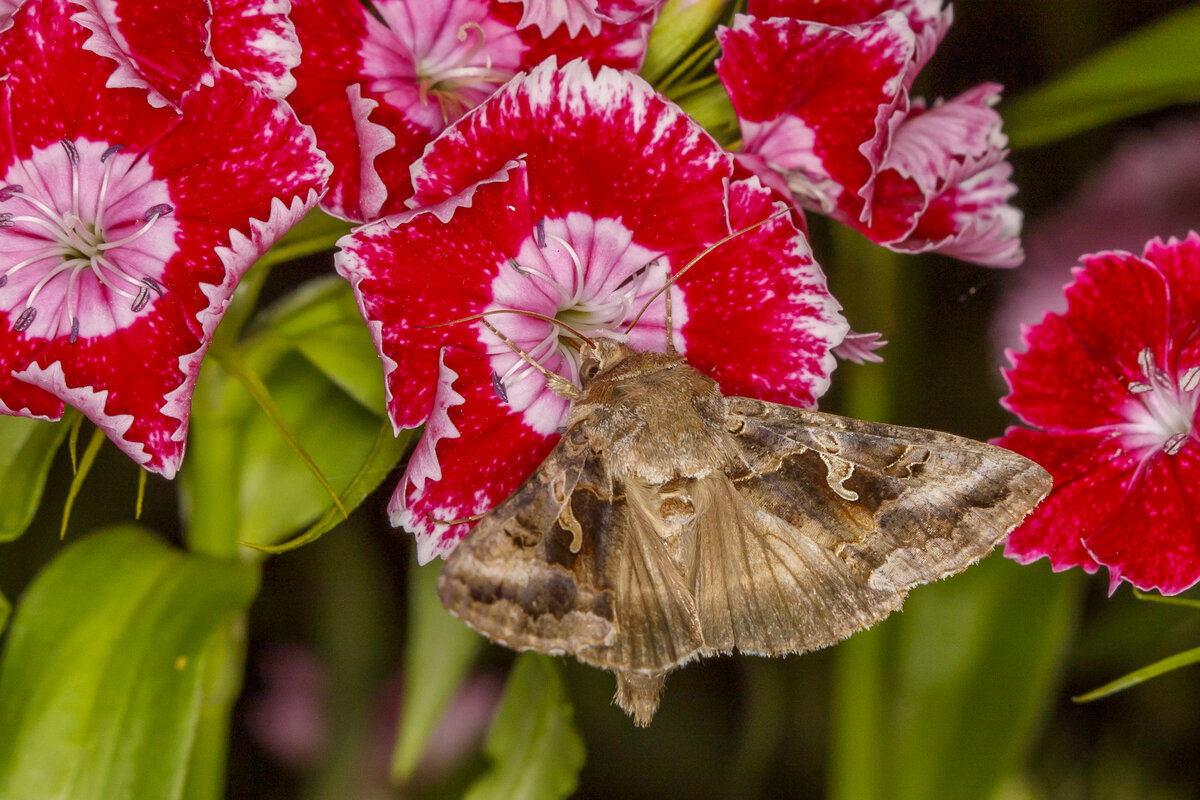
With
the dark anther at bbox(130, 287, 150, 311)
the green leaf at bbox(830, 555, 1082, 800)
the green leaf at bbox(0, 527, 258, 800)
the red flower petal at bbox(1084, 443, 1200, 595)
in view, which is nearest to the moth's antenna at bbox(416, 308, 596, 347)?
the dark anther at bbox(130, 287, 150, 311)

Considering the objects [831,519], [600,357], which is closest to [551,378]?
[600,357]

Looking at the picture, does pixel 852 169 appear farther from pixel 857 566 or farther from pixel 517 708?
pixel 517 708

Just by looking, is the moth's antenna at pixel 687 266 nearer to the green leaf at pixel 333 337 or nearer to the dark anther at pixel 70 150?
the green leaf at pixel 333 337

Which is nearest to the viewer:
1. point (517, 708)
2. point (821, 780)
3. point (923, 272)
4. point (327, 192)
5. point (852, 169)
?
point (327, 192)

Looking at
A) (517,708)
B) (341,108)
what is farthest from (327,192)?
(517,708)

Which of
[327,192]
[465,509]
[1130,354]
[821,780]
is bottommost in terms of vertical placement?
[821,780]

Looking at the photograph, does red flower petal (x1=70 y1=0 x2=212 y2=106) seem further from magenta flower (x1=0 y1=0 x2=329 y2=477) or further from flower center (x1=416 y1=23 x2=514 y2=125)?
flower center (x1=416 y1=23 x2=514 y2=125)

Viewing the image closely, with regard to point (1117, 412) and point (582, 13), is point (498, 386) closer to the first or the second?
point (582, 13)
